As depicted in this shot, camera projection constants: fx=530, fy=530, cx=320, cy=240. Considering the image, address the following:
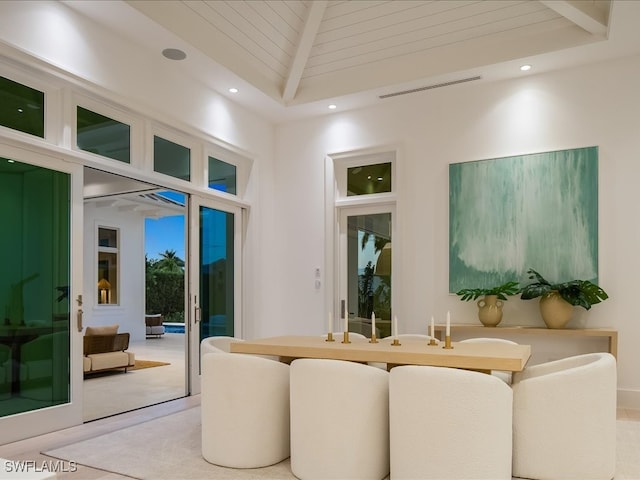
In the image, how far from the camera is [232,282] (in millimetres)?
6527

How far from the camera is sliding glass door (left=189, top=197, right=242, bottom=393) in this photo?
5777 millimetres

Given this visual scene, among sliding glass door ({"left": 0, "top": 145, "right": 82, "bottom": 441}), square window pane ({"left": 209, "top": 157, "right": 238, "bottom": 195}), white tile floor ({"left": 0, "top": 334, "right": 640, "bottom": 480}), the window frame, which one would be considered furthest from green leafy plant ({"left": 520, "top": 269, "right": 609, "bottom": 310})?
the window frame

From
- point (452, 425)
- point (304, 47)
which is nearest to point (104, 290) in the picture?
point (304, 47)

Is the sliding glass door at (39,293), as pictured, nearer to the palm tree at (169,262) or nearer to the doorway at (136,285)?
the doorway at (136,285)

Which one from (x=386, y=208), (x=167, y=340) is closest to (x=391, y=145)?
(x=386, y=208)

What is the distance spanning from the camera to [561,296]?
5074 millimetres

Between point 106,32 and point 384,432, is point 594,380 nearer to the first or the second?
point 384,432

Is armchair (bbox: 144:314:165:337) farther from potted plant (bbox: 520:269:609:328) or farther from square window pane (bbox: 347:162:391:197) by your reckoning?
potted plant (bbox: 520:269:609:328)

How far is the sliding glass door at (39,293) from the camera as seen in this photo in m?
3.91

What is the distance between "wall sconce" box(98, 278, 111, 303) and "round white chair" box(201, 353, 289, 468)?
26.5ft

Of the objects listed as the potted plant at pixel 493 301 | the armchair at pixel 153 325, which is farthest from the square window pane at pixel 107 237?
the potted plant at pixel 493 301

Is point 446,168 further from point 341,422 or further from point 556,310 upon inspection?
point 341,422

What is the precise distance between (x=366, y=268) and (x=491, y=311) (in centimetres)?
171

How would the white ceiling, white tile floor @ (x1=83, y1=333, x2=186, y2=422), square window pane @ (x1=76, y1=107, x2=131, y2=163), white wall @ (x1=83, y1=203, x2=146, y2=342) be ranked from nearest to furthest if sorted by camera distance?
1. square window pane @ (x1=76, y1=107, x2=131, y2=163)
2. the white ceiling
3. white tile floor @ (x1=83, y1=333, x2=186, y2=422)
4. white wall @ (x1=83, y1=203, x2=146, y2=342)
